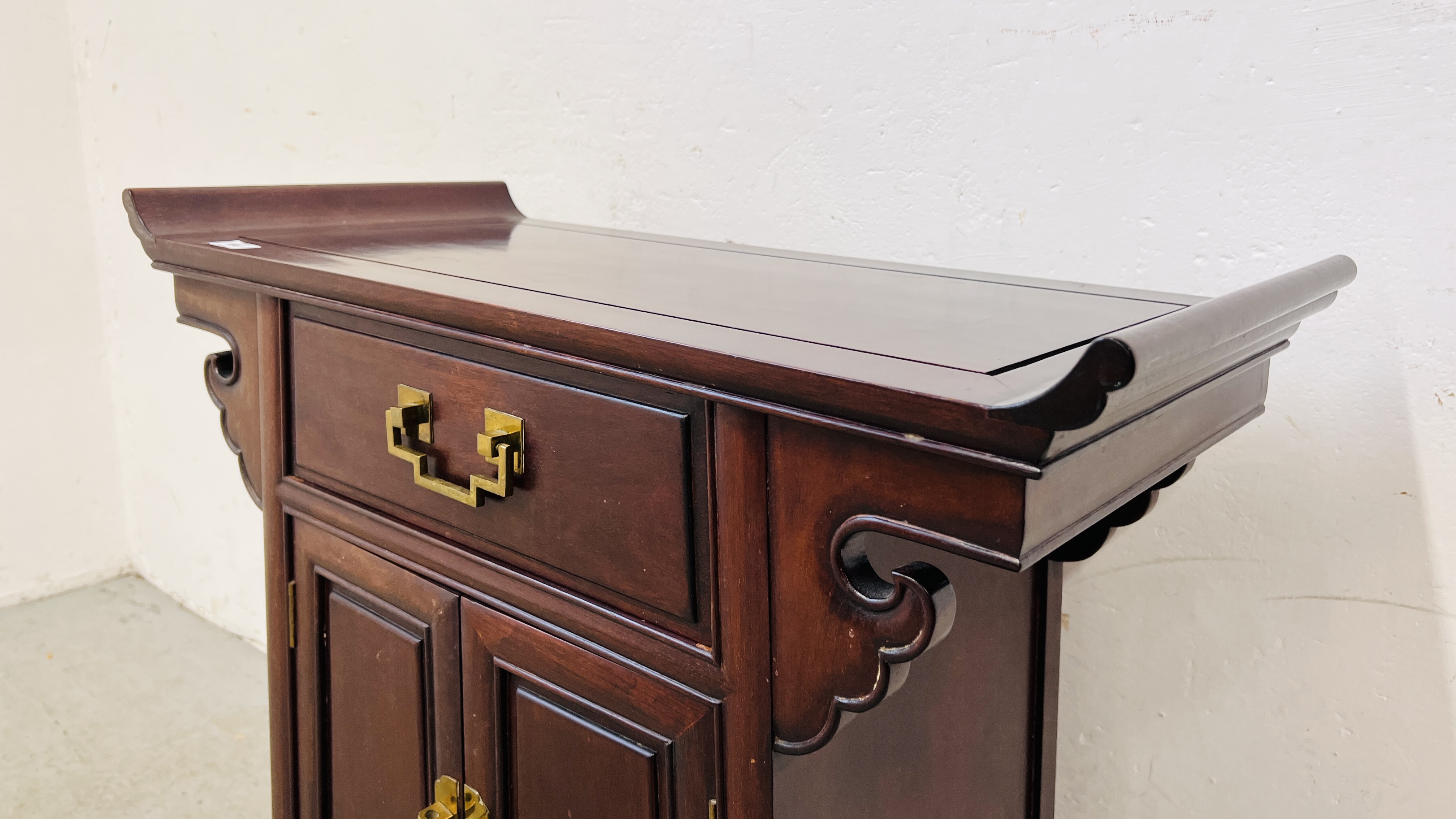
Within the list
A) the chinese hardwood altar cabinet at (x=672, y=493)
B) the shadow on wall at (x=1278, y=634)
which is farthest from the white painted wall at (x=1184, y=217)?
the chinese hardwood altar cabinet at (x=672, y=493)

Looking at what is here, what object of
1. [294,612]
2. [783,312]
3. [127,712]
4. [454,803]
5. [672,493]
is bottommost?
[127,712]

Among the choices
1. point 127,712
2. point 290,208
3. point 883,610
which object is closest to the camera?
point 883,610

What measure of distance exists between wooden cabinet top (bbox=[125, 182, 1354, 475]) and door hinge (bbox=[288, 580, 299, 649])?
33cm

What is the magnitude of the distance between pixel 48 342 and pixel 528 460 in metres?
2.33

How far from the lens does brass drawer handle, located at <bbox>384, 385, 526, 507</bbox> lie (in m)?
0.84

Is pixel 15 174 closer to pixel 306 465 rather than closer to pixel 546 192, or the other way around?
pixel 546 192

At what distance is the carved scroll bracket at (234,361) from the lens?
112 cm

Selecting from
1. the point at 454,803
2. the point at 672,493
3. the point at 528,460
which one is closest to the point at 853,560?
the point at 672,493

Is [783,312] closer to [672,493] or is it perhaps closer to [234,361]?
[672,493]

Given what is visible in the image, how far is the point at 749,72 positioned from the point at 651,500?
85cm

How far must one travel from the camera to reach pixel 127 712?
2.13 meters

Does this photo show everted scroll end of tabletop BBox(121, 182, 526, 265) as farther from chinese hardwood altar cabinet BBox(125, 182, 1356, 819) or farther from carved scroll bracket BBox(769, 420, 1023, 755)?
carved scroll bracket BBox(769, 420, 1023, 755)

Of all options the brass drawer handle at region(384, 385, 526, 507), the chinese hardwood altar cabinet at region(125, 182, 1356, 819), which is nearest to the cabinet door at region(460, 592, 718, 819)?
the chinese hardwood altar cabinet at region(125, 182, 1356, 819)

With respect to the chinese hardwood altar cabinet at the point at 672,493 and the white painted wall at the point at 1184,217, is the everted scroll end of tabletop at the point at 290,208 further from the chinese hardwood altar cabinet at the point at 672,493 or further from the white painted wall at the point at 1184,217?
the white painted wall at the point at 1184,217
